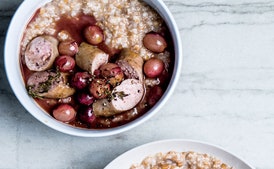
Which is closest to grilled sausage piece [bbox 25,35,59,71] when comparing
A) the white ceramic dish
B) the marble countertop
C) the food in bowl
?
the food in bowl

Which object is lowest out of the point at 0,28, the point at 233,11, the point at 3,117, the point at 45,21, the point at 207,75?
the point at 3,117

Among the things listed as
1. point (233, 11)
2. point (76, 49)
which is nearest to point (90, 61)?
point (76, 49)

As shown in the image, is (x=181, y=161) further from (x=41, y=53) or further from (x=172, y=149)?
(x=41, y=53)

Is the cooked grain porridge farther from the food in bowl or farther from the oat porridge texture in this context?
the oat porridge texture

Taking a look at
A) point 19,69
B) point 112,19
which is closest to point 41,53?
point 19,69

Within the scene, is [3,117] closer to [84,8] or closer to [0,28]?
[0,28]

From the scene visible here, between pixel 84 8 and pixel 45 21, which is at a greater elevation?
pixel 84 8

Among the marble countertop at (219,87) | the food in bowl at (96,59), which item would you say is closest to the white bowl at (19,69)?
the food in bowl at (96,59)
